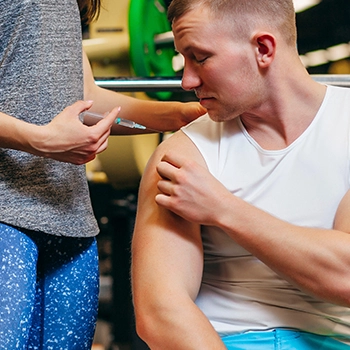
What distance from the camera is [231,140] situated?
4.30 feet

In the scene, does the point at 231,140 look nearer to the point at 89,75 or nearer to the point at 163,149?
the point at 163,149

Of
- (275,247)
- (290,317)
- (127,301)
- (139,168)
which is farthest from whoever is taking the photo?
(139,168)

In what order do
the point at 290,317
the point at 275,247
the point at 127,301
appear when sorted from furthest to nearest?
1. the point at 127,301
2. the point at 290,317
3. the point at 275,247

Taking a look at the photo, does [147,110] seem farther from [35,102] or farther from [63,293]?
[63,293]

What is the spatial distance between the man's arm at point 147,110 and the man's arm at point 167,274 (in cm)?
21

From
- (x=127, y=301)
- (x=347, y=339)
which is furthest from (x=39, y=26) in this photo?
(x=127, y=301)

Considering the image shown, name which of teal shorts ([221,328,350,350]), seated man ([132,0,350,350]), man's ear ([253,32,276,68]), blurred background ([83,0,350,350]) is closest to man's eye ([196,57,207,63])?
seated man ([132,0,350,350])

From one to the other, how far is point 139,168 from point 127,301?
0.77m

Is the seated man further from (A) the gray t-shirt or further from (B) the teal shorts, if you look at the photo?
(A) the gray t-shirt

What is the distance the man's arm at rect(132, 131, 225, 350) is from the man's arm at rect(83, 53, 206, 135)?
0.21 metres

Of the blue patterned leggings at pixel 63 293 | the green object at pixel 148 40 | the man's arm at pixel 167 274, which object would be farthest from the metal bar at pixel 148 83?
the green object at pixel 148 40

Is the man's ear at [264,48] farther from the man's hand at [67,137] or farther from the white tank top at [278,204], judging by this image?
the man's hand at [67,137]

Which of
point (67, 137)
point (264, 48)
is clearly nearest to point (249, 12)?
point (264, 48)

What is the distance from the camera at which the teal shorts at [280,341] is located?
1.20 metres
